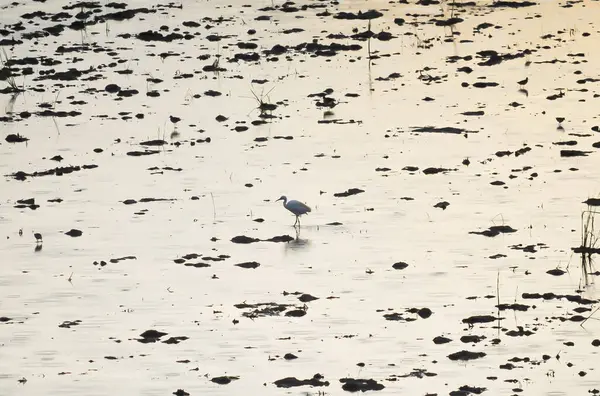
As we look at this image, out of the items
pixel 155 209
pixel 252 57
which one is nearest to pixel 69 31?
pixel 252 57

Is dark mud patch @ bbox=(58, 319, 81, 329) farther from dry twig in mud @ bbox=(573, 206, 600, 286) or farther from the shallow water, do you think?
dry twig in mud @ bbox=(573, 206, 600, 286)

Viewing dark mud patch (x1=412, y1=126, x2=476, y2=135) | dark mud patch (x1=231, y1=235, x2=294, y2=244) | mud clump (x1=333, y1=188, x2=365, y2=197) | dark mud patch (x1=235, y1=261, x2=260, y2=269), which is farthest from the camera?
dark mud patch (x1=412, y1=126, x2=476, y2=135)

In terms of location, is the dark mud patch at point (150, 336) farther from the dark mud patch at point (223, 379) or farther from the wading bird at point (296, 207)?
the wading bird at point (296, 207)

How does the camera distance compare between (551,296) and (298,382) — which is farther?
(551,296)

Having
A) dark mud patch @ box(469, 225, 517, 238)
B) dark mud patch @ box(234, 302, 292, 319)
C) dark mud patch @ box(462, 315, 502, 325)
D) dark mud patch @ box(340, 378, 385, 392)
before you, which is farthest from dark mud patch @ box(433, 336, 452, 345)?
dark mud patch @ box(469, 225, 517, 238)

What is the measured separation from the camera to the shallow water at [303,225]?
18438 millimetres

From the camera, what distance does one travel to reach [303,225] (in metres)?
25.9

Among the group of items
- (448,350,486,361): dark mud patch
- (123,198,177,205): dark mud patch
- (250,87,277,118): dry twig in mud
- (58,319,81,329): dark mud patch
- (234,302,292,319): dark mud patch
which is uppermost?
(250,87,277,118): dry twig in mud

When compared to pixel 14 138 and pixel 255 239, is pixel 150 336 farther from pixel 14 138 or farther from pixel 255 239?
pixel 14 138

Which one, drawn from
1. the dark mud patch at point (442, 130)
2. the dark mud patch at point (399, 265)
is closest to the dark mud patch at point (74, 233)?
the dark mud patch at point (399, 265)

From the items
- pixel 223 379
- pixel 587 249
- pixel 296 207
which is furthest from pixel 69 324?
pixel 587 249

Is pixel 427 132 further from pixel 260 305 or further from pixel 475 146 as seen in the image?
pixel 260 305

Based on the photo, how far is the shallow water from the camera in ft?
60.5

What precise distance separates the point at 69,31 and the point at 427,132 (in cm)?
2291
